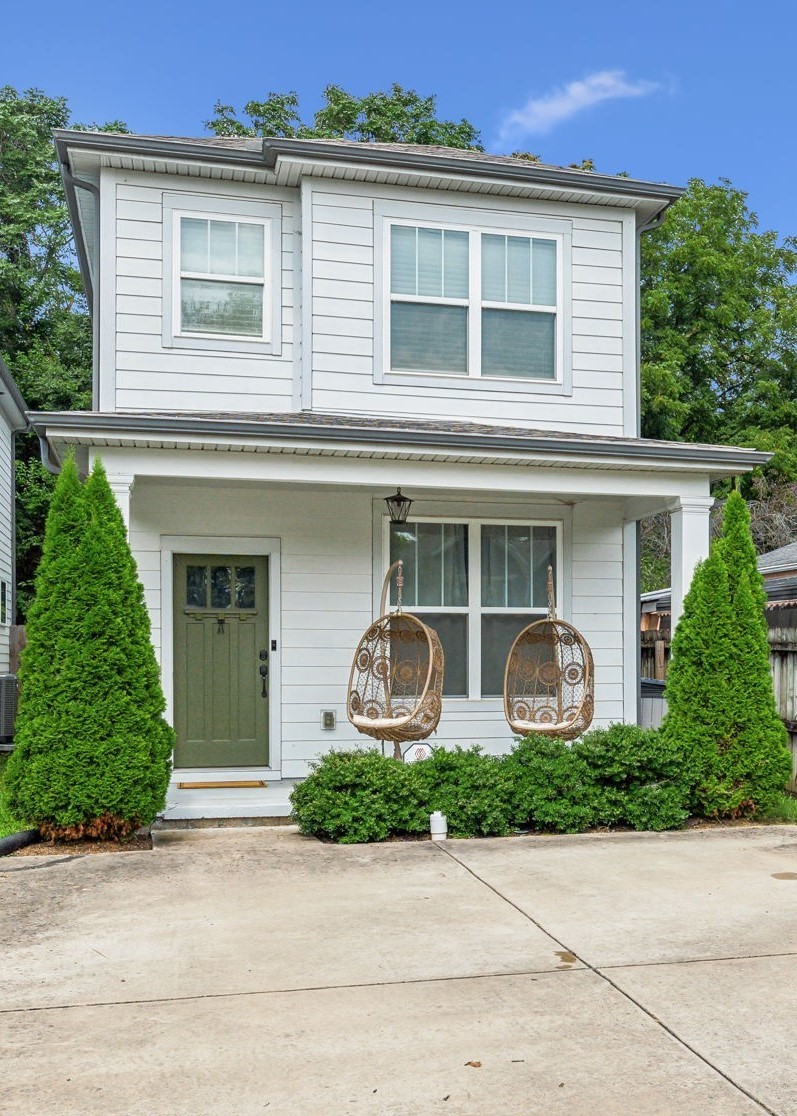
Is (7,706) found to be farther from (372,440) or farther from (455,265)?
(455,265)

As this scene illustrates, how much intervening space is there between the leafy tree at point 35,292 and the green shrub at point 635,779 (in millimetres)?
14790

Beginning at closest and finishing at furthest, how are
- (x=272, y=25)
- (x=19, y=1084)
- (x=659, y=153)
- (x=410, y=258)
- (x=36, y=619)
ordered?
(x=19, y=1084), (x=36, y=619), (x=410, y=258), (x=272, y=25), (x=659, y=153)

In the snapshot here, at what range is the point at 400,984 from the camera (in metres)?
3.90

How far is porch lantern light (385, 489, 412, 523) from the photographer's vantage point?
334 inches

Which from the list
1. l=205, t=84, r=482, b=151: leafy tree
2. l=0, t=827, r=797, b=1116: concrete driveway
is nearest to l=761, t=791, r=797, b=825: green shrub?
l=0, t=827, r=797, b=1116: concrete driveway

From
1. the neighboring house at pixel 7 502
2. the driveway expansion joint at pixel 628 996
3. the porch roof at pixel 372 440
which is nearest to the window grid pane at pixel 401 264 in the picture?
the porch roof at pixel 372 440

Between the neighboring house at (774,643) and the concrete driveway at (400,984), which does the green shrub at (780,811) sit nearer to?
the neighboring house at (774,643)

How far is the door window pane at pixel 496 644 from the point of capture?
29.1 feet

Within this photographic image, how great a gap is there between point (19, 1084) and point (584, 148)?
22.8m

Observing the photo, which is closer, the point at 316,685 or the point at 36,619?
the point at 36,619

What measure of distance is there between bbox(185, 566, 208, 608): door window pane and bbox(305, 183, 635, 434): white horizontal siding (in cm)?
169

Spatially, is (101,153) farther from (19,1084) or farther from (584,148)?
(584,148)

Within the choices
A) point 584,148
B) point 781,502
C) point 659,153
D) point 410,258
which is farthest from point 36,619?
point 659,153

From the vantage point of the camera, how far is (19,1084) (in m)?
3.05
